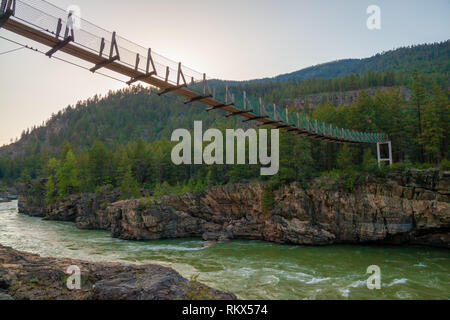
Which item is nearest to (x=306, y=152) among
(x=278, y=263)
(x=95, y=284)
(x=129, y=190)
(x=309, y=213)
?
(x=309, y=213)

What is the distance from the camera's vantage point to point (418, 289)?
13.9 meters

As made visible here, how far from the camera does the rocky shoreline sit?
7.16 metres

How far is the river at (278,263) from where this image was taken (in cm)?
1381

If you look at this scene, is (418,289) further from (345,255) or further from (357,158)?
(357,158)

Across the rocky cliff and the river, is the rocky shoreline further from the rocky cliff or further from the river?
Result: the rocky cliff

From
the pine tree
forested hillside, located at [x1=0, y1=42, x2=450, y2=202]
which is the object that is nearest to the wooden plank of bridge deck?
forested hillside, located at [x1=0, y1=42, x2=450, y2=202]

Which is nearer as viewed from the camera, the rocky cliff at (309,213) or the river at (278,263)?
the river at (278,263)

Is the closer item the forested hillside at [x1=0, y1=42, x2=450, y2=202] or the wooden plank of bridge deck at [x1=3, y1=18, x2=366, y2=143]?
the wooden plank of bridge deck at [x1=3, y1=18, x2=366, y2=143]

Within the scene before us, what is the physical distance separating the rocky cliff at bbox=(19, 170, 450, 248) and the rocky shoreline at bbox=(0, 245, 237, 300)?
715 inches

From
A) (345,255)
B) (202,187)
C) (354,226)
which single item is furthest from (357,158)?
(202,187)

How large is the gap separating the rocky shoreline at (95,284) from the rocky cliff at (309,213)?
1816 cm

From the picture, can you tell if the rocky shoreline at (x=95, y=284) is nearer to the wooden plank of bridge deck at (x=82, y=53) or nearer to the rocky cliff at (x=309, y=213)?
the wooden plank of bridge deck at (x=82, y=53)

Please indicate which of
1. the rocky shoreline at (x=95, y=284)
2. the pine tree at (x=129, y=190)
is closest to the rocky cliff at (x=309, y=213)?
the pine tree at (x=129, y=190)

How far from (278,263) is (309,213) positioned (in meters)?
7.65
